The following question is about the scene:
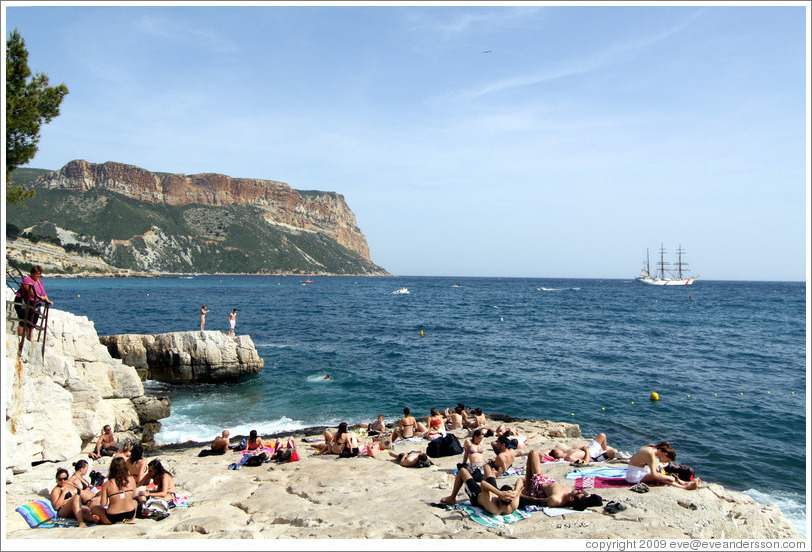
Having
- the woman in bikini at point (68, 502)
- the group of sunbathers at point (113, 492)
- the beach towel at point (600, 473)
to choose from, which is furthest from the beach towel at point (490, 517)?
the woman in bikini at point (68, 502)

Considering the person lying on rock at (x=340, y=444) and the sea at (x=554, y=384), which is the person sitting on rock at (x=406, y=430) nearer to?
the person lying on rock at (x=340, y=444)

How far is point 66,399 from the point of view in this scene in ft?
41.0

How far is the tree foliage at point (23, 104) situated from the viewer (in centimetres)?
1223

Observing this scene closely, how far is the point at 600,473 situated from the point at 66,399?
13039mm

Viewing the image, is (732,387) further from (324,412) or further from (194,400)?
(194,400)

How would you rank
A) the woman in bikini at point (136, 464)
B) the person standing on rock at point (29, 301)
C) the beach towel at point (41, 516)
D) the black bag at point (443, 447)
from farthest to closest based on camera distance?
the black bag at point (443, 447) → the person standing on rock at point (29, 301) → the woman in bikini at point (136, 464) → the beach towel at point (41, 516)

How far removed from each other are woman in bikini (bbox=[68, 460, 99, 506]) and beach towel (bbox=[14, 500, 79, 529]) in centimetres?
36

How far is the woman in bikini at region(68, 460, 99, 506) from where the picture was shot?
26.3 ft

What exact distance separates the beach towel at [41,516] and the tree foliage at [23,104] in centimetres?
814

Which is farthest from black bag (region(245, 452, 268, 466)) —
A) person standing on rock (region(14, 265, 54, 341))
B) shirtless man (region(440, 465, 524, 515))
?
shirtless man (region(440, 465, 524, 515))

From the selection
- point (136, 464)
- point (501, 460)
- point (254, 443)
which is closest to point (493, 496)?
point (501, 460)

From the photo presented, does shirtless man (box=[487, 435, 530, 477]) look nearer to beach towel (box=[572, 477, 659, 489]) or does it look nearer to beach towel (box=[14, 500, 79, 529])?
beach towel (box=[572, 477, 659, 489])

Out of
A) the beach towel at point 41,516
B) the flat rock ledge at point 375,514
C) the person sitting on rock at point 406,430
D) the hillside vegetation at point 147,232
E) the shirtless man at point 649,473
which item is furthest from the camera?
the hillside vegetation at point 147,232

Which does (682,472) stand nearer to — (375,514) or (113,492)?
(375,514)
